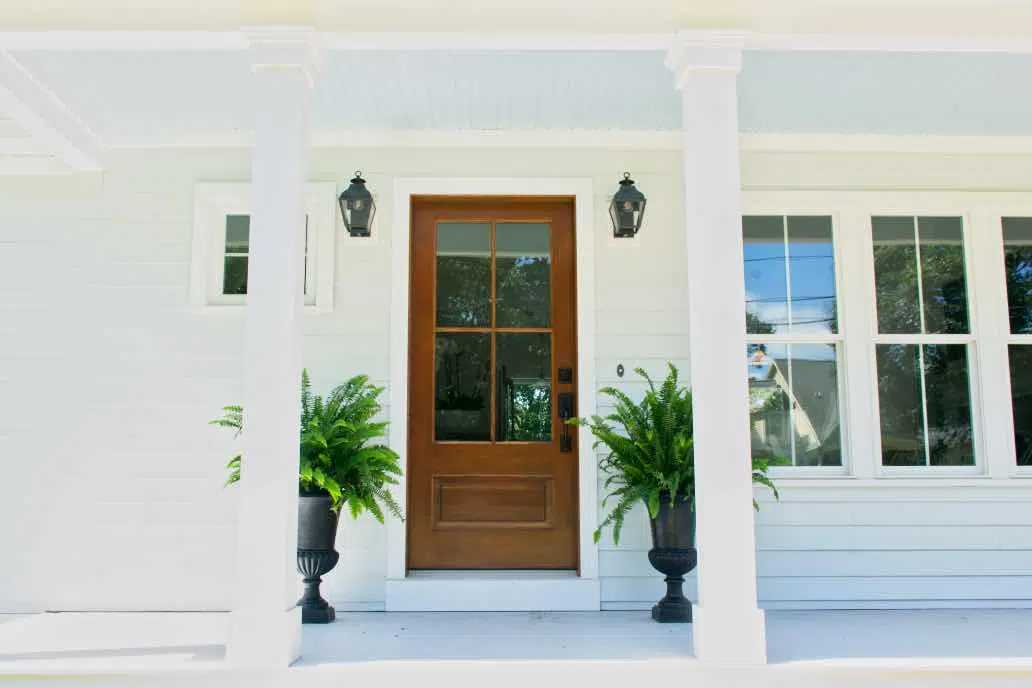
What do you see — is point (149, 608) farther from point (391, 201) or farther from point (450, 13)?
point (450, 13)

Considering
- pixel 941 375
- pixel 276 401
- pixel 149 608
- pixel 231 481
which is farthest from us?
pixel 941 375

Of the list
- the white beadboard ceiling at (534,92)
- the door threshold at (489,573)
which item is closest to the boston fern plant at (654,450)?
the door threshold at (489,573)

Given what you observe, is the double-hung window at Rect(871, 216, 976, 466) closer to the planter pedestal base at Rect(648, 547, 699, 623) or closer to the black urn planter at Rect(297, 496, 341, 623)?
the planter pedestal base at Rect(648, 547, 699, 623)

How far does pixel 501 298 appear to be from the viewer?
4.20 meters

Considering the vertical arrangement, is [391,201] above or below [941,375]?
above

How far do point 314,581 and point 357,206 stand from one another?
5.82 feet

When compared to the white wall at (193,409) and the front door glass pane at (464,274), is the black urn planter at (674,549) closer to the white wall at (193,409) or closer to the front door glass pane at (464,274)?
the white wall at (193,409)

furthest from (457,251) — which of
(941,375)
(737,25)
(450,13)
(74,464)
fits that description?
(941,375)

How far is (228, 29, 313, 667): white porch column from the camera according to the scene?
2.68 m

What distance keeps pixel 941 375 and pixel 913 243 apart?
71cm

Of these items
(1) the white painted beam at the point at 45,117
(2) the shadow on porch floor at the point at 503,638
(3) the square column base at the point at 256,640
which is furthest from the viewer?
(1) the white painted beam at the point at 45,117

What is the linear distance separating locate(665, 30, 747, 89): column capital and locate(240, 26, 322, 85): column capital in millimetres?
1322

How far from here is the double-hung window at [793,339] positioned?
4156 mm

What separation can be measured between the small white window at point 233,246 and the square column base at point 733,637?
2.38 meters
